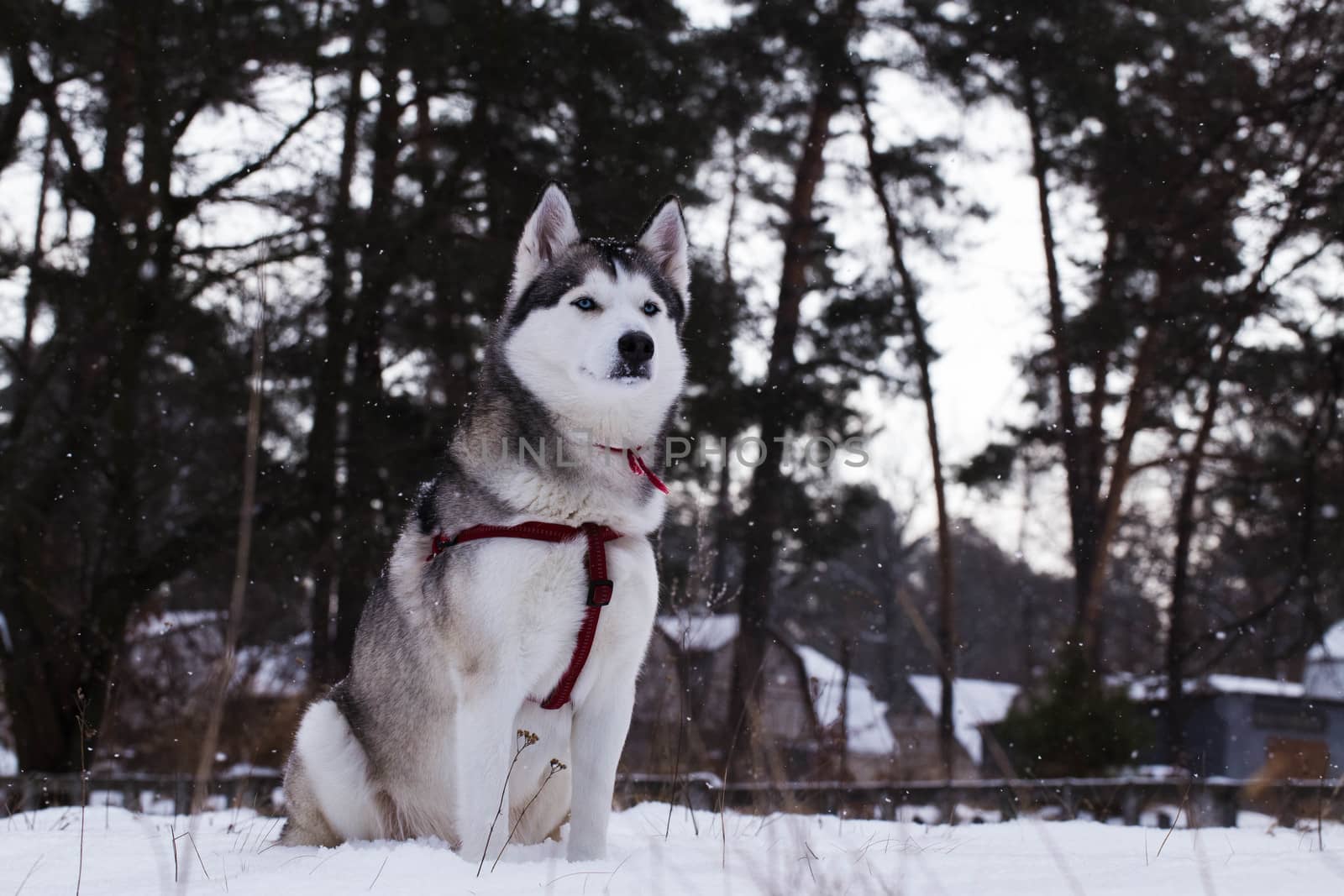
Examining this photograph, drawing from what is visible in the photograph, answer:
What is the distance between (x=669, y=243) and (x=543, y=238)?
54 cm

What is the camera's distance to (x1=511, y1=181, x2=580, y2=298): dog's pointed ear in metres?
3.97

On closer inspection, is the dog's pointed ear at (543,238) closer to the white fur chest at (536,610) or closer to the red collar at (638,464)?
the red collar at (638,464)

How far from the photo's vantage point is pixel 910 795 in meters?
8.48

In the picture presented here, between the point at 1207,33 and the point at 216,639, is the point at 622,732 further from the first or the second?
the point at 1207,33

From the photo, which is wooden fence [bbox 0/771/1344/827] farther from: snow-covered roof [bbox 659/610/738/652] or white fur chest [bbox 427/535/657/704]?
white fur chest [bbox 427/535/657/704]

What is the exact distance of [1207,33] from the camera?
1537 centimetres

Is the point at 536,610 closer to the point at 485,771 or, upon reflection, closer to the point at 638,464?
the point at 485,771

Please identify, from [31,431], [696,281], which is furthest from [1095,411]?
[31,431]

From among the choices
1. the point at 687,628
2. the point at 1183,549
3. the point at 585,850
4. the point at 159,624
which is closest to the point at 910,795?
the point at 687,628

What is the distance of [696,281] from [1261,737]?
23.1m

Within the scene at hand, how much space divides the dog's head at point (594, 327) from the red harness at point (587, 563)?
412 millimetres

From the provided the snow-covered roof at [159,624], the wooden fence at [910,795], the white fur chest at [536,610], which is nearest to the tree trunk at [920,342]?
the wooden fence at [910,795]

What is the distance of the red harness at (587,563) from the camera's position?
3.29 meters

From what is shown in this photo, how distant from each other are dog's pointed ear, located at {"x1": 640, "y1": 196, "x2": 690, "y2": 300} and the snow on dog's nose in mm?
653
